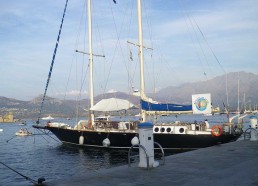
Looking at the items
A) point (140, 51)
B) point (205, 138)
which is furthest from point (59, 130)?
point (205, 138)

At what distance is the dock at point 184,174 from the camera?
10508 mm

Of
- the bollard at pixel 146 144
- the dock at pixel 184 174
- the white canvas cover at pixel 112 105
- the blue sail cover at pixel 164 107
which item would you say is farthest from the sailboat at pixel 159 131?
the bollard at pixel 146 144

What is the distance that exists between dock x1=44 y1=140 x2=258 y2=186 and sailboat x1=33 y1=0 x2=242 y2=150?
14830 mm

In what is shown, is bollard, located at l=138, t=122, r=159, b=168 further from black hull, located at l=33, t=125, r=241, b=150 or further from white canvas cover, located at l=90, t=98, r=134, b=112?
white canvas cover, located at l=90, t=98, r=134, b=112

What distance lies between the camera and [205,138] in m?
32.1

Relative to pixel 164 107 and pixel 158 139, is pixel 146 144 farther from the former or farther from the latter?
pixel 164 107

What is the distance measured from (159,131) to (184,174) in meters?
22.2

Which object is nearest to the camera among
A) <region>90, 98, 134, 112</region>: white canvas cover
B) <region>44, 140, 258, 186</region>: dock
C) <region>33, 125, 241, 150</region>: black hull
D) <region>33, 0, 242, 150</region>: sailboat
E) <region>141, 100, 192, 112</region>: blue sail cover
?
<region>44, 140, 258, 186</region>: dock

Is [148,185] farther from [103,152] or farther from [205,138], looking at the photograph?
[103,152]

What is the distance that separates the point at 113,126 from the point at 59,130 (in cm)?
875

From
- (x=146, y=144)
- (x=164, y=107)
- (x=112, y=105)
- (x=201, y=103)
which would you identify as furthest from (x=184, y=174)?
(x=112, y=105)

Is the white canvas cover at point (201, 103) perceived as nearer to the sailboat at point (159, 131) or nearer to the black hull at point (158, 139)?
the sailboat at point (159, 131)

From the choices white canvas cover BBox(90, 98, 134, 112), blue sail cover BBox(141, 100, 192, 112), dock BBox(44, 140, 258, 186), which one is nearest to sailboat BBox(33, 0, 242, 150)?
blue sail cover BBox(141, 100, 192, 112)

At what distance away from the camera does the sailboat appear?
32.3 m
